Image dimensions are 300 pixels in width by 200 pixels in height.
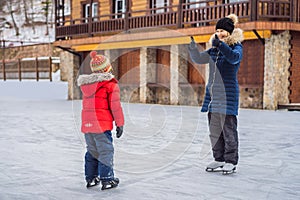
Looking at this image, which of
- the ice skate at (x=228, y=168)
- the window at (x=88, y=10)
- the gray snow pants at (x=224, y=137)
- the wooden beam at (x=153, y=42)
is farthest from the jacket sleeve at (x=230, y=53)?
the window at (x=88, y=10)

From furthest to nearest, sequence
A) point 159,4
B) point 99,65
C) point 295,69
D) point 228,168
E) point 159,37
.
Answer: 1. point 159,4
2. point 159,37
3. point 295,69
4. point 228,168
5. point 99,65

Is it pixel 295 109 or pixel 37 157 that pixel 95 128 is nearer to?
pixel 37 157

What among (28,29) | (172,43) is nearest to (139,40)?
(172,43)

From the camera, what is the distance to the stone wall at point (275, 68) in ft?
52.0

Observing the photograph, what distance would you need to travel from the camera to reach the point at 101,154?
4.54 m

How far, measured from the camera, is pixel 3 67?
38.5 m

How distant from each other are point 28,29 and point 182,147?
2201 inches

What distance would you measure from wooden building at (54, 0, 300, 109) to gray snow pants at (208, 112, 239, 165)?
33.0 ft

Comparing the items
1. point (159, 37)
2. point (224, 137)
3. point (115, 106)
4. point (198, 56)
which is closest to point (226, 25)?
point (198, 56)

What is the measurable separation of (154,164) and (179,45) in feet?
44.1

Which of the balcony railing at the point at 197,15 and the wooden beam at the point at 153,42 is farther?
the wooden beam at the point at 153,42

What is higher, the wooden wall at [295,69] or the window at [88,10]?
the window at [88,10]

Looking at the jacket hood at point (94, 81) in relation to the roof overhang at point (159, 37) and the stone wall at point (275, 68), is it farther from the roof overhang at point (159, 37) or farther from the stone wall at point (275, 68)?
the stone wall at point (275, 68)

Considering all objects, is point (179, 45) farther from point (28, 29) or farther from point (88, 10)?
point (28, 29)
